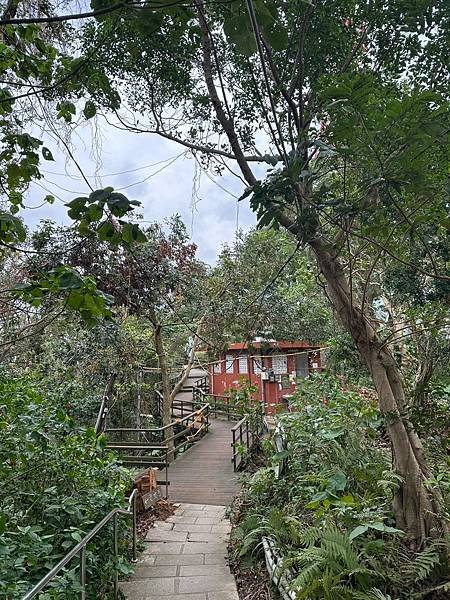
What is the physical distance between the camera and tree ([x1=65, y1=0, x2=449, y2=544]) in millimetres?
2092

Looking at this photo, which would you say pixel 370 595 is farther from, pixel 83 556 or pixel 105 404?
pixel 105 404

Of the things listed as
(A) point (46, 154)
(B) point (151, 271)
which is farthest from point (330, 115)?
(B) point (151, 271)

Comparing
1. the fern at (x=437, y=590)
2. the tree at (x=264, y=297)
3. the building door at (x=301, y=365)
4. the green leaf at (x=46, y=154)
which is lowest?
the fern at (x=437, y=590)

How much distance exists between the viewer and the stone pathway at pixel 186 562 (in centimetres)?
318

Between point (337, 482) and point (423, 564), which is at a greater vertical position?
point (337, 482)

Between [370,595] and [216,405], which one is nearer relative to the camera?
[370,595]

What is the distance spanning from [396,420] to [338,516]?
2.39 ft

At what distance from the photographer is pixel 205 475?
7.52m

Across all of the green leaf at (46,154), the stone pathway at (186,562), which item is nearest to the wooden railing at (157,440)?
the stone pathway at (186,562)

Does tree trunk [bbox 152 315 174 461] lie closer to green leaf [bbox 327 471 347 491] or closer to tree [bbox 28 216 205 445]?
tree [bbox 28 216 205 445]

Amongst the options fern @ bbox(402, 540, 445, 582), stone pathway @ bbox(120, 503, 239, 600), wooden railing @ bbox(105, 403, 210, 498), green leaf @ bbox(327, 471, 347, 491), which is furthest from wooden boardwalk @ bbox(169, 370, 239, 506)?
fern @ bbox(402, 540, 445, 582)

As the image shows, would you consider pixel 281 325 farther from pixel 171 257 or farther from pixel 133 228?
pixel 133 228

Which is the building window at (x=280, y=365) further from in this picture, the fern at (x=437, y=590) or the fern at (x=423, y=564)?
the fern at (x=437, y=590)

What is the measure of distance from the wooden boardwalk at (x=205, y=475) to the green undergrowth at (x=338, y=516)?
1.60 m
